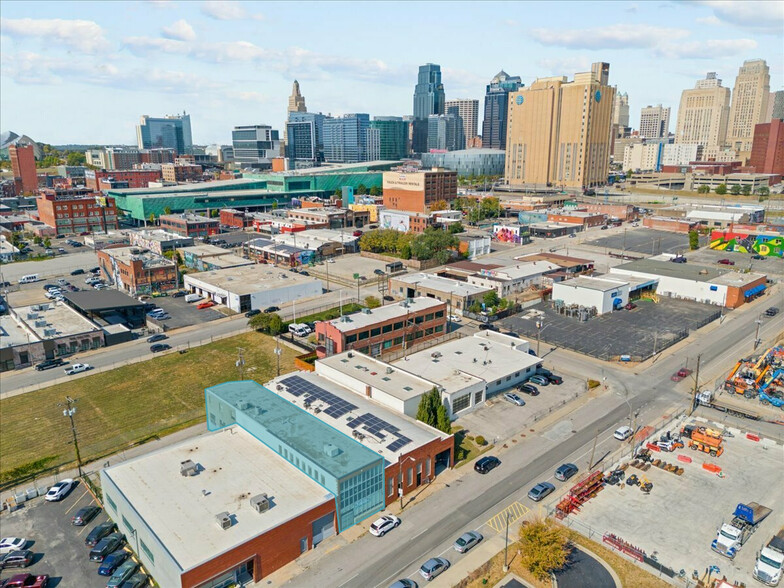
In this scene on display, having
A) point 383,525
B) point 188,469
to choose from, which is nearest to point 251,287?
point 188,469

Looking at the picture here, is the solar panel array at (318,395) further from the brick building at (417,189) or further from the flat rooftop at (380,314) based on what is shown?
the brick building at (417,189)

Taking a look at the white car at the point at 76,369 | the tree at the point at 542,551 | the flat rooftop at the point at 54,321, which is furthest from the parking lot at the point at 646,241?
the white car at the point at 76,369

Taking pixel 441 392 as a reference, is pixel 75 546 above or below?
below

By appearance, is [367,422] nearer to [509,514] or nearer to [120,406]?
[509,514]

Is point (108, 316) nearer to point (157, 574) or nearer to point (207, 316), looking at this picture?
point (207, 316)

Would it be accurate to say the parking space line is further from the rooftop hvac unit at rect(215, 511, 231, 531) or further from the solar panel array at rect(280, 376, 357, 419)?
the rooftop hvac unit at rect(215, 511, 231, 531)

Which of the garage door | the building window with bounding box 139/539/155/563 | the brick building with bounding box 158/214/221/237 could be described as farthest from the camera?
the brick building with bounding box 158/214/221/237

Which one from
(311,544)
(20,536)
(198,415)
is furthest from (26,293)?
(311,544)

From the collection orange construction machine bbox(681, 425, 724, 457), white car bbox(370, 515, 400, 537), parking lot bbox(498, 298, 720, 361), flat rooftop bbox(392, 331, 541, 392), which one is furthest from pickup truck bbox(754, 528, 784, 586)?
parking lot bbox(498, 298, 720, 361)
